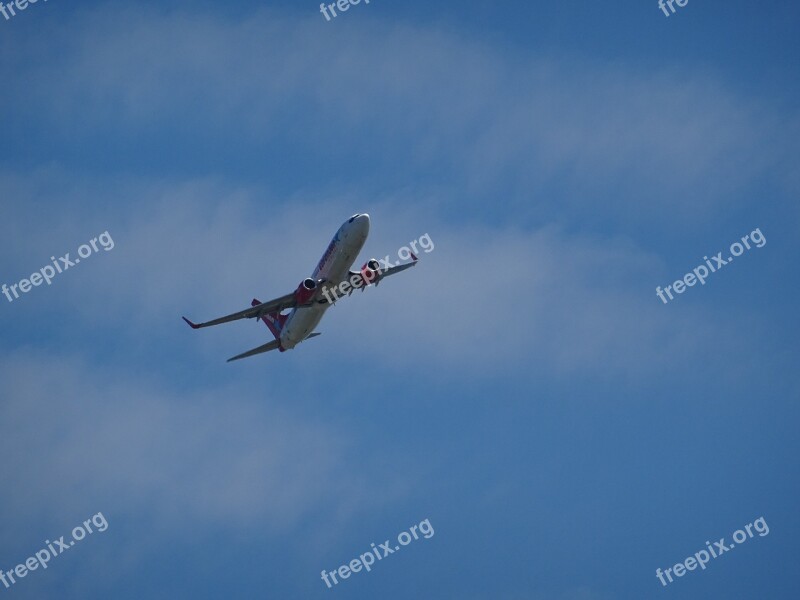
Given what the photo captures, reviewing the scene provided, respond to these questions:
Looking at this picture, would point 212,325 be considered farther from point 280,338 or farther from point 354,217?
point 354,217

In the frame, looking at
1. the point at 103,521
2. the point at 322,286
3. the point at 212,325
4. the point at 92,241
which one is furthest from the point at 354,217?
the point at 103,521

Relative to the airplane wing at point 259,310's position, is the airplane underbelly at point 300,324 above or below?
below

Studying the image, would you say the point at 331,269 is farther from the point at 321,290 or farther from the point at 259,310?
the point at 259,310

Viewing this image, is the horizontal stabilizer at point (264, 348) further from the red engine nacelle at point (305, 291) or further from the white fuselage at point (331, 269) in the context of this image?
the red engine nacelle at point (305, 291)

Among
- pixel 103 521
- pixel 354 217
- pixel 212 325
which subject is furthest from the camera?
pixel 103 521

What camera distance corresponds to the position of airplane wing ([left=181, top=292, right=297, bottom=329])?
350ft

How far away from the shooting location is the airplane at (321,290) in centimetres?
10025

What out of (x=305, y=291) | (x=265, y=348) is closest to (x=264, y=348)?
(x=265, y=348)

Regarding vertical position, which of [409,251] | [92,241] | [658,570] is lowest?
[658,570]

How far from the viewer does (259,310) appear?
357ft

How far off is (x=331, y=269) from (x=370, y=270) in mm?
6698

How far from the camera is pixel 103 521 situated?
393ft

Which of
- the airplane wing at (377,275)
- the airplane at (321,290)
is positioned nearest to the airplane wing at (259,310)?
the airplane at (321,290)

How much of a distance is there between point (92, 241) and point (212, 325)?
46.4ft
